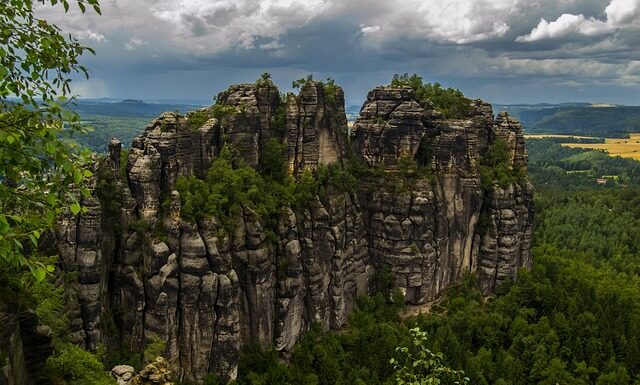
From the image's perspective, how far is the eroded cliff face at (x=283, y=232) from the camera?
4484 cm

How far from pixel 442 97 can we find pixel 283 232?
34932 millimetres

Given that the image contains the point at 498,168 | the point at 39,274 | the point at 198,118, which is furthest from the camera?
the point at 498,168

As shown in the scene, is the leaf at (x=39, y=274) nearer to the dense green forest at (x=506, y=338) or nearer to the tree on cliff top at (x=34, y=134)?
the tree on cliff top at (x=34, y=134)

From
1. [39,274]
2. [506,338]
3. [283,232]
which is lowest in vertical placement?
[506,338]

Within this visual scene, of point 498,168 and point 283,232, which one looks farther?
point 498,168

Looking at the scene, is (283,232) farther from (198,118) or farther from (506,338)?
(506,338)

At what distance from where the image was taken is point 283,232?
177 feet

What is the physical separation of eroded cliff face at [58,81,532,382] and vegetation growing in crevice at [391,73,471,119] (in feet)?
8.38

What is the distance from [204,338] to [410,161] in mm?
34179

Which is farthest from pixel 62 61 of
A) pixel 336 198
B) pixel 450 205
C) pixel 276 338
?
pixel 450 205

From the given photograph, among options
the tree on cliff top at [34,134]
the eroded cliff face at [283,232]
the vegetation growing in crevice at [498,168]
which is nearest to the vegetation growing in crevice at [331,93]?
the eroded cliff face at [283,232]

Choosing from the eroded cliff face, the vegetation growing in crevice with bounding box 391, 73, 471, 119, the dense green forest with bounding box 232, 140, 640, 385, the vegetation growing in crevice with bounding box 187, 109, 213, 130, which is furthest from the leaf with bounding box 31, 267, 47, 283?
the vegetation growing in crevice with bounding box 391, 73, 471, 119

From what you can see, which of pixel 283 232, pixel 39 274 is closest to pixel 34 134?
pixel 39 274

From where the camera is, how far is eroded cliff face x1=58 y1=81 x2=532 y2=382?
4484 cm
